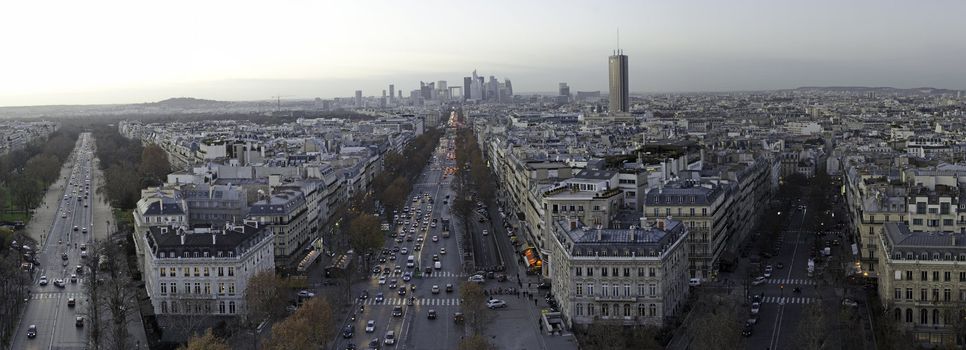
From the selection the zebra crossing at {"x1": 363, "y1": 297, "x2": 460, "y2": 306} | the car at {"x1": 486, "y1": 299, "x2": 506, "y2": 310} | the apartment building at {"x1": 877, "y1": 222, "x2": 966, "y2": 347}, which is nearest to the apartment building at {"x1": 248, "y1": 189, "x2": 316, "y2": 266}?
the zebra crossing at {"x1": 363, "y1": 297, "x2": 460, "y2": 306}

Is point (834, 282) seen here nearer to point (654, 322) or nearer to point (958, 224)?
point (958, 224)

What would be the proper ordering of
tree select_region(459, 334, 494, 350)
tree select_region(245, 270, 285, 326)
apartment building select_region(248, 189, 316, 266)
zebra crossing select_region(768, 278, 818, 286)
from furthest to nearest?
apartment building select_region(248, 189, 316, 266) → zebra crossing select_region(768, 278, 818, 286) → tree select_region(245, 270, 285, 326) → tree select_region(459, 334, 494, 350)

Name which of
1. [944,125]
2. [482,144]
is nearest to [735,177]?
[482,144]

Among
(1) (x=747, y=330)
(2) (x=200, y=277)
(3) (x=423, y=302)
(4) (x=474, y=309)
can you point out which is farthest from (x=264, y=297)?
(1) (x=747, y=330)

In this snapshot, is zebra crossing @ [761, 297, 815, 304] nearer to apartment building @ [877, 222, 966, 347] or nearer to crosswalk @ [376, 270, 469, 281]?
apartment building @ [877, 222, 966, 347]

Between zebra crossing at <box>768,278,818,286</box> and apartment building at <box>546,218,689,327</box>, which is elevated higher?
apartment building at <box>546,218,689,327</box>

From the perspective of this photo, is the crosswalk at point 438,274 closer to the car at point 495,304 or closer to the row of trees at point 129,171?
the car at point 495,304
